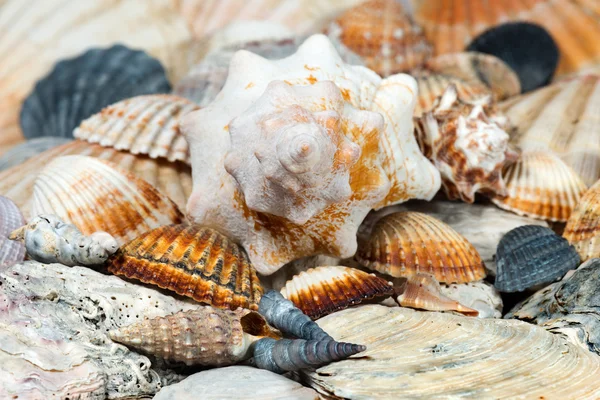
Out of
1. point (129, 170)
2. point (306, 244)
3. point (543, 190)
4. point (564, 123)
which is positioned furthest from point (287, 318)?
point (564, 123)

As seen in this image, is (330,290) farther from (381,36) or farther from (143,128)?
(381,36)

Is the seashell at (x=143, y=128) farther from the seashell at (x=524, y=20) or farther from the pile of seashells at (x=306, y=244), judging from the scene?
the seashell at (x=524, y=20)

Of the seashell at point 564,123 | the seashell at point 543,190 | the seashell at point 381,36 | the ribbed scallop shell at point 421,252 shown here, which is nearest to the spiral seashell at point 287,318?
the ribbed scallop shell at point 421,252

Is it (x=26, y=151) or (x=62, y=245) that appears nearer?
(x=62, y=245)

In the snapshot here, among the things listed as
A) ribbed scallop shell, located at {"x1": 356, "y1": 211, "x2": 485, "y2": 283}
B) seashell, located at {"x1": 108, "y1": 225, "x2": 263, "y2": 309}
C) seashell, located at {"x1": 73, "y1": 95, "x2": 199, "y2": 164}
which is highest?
seashell, located at {"x1": 73, "y1": 95, "x2": 199, "y2": 164}

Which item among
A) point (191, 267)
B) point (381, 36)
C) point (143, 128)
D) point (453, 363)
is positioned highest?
point (381, 36)

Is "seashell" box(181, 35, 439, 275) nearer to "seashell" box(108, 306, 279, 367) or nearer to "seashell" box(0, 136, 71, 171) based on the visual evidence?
"seashell" box(108, 306, 279, 367)

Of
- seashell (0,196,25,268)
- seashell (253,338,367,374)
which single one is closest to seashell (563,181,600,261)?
seashell (253,338,367,374)
